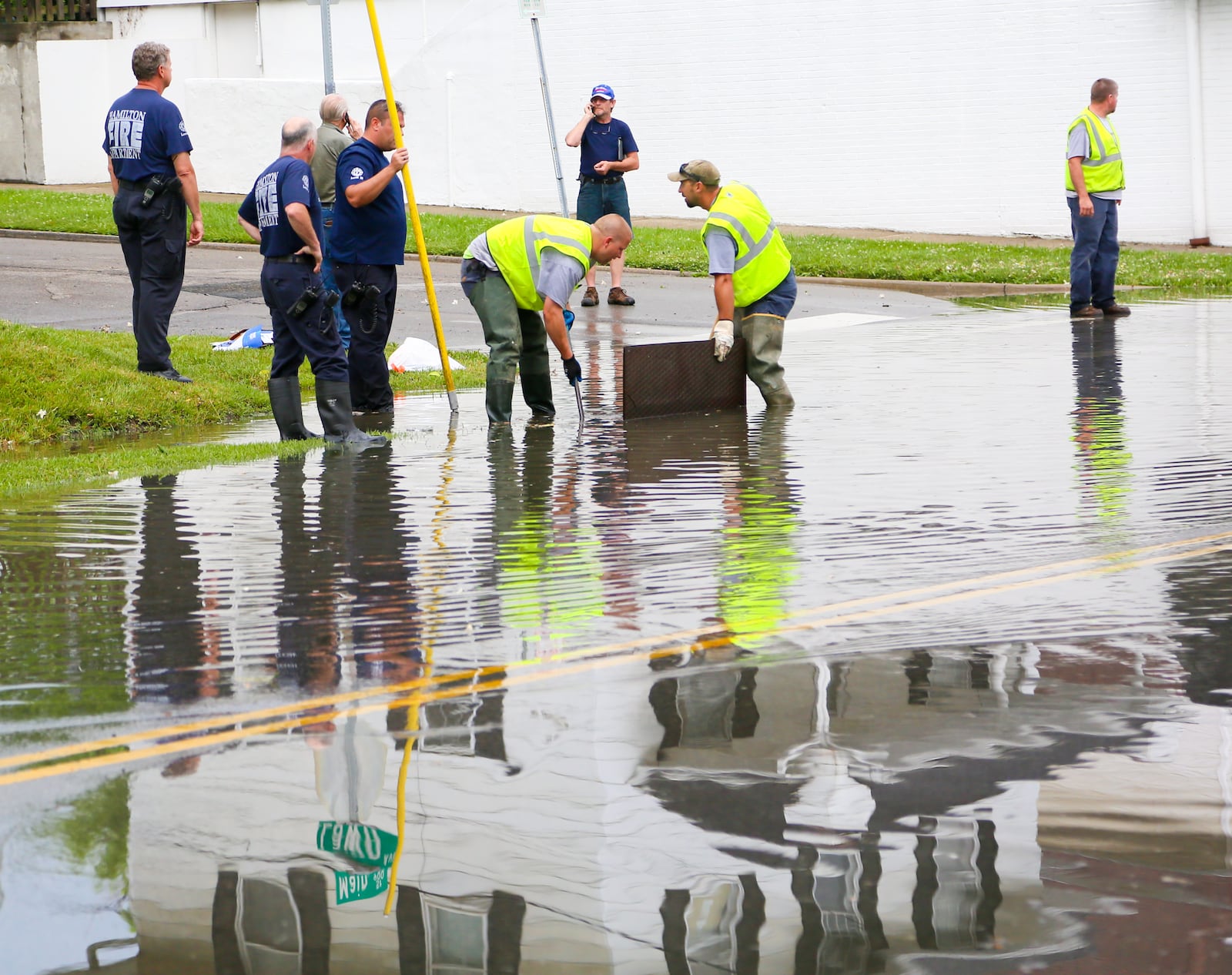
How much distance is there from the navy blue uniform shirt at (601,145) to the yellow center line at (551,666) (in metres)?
11.0

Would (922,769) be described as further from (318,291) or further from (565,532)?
(318,291)

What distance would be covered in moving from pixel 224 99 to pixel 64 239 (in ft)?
27.2

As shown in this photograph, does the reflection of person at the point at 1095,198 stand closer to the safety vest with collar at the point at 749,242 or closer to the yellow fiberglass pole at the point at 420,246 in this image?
the safety vest with collar at the point at 749,242

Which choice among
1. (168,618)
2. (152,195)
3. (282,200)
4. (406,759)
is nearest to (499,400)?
(282,200)

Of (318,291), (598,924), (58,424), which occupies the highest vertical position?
(318,291)

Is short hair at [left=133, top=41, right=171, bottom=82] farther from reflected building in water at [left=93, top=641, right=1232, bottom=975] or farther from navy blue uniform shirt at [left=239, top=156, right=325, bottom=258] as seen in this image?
reflected building in water at [left=93, top=641, right=1232, bottom=975]

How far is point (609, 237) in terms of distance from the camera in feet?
31.7

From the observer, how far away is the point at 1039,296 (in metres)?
19.0

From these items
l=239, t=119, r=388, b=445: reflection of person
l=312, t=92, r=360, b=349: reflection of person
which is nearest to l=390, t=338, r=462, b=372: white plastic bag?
l=312, t=92, r=360, b=349: reflection of person

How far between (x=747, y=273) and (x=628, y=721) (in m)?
6.58

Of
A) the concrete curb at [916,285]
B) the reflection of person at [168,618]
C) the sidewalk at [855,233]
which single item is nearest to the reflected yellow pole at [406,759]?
the reflection of person at [168,618]

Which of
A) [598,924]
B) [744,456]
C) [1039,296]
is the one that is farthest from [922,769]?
[1039,296]

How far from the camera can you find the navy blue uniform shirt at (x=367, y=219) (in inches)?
412

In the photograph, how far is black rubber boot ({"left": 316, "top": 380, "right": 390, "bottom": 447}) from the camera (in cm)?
984
